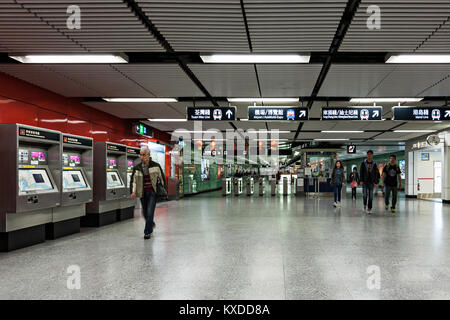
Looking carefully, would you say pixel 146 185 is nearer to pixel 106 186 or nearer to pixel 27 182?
pixel 27 182

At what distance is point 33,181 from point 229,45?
3.92m

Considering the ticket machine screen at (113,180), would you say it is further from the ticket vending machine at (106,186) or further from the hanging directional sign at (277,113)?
the hanging directional sign at (277,113)

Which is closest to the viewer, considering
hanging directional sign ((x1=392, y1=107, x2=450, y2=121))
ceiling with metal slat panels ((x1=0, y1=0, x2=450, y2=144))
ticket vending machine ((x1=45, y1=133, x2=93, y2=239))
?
ceiling with metal slat panels ((x1=0, y1=0, x2=450, y2=144))

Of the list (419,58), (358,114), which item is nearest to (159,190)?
(419,58)

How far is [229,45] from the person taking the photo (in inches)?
195

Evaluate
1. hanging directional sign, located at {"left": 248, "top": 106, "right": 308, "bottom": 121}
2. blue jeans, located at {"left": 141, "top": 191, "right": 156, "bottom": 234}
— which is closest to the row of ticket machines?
blue jeans, located at {"left": 141, "top": 191, "right": 156, "bottom": 234}

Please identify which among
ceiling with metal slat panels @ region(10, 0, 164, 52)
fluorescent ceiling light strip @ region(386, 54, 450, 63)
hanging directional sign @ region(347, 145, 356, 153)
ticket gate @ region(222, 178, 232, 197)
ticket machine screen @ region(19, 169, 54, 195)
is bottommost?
ticket gate @ region(222, 178, 232, 197)

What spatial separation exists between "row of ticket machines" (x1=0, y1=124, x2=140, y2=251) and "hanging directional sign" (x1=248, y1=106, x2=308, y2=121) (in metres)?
3.59

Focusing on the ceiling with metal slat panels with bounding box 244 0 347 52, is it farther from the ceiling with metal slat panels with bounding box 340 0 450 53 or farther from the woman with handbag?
the woman with handbag

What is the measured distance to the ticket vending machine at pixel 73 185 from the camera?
20.1 feet

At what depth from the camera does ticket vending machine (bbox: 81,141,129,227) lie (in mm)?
7469

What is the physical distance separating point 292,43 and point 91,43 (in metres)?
2.99
